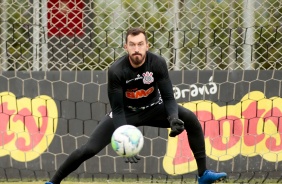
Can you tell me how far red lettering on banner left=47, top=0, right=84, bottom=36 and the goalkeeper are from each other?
1.74 meters

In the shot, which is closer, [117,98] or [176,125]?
[176,125]

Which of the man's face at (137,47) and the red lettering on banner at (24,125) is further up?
the man's face at (137,47)

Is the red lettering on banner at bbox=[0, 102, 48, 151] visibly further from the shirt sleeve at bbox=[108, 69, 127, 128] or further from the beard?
the beard

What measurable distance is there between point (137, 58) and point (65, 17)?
6.62 ft

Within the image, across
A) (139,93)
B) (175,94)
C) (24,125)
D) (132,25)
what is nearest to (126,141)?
(139,93)

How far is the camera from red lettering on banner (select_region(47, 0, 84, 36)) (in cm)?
924

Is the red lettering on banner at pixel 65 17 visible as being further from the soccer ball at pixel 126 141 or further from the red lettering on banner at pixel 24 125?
the soccer ball at pixel 126 141

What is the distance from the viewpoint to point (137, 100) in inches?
307

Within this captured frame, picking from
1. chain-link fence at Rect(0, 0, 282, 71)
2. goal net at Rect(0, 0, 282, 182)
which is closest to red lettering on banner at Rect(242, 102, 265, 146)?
goal net at Rect(0, 0, 282, 182)

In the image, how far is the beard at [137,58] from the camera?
7484mm

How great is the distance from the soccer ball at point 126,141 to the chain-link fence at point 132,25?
2.02 m

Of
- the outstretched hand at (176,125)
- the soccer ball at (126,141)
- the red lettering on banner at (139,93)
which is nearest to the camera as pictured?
the soccer ball at (126,141)

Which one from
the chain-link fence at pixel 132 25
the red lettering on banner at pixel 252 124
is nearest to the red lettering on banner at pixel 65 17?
the chain-link fence at pixel 132 25

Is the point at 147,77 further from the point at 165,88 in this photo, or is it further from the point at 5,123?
the point at 5,123
